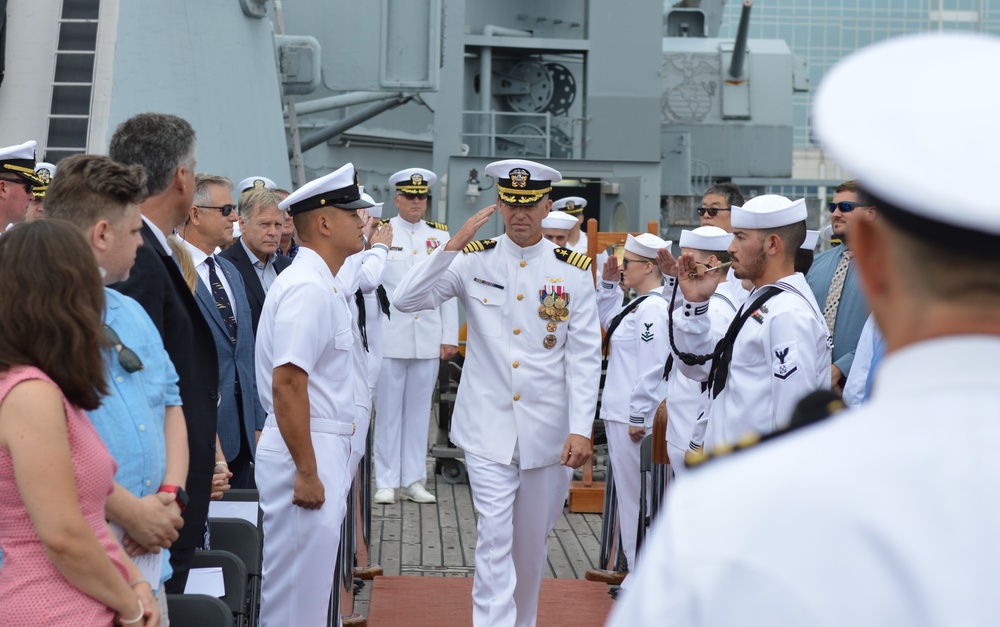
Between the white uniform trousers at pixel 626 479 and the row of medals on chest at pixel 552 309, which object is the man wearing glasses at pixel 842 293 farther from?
the row of medals on chest at pixel 552 309

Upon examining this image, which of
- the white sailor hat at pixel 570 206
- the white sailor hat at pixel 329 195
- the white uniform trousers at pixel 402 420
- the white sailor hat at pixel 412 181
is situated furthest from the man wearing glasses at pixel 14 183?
the white sailor hat at pixel 570 206

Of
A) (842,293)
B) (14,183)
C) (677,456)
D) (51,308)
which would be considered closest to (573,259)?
(677,456)

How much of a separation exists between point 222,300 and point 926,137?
14.9 ft

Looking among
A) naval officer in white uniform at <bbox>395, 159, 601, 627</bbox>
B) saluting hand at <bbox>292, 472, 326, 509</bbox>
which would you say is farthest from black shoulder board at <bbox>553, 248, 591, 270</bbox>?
saluting hand at <bbox>292, 472, 326, 509</bbox>

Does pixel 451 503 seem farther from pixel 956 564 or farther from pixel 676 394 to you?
pixel 956 564

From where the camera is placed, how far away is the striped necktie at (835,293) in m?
5.79

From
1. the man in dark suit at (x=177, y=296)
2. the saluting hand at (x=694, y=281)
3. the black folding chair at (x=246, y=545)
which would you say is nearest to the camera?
the man in dark suit at (x=177, y=296)

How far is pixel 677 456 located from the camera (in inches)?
198

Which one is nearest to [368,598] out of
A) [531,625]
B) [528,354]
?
[531,625]

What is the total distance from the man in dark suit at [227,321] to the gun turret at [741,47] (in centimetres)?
1265

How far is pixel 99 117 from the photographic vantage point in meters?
7.13

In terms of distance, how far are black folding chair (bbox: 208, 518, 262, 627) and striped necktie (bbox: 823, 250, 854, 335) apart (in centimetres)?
315

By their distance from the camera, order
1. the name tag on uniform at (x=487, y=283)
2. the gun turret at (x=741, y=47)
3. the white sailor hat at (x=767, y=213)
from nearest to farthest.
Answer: the white sailor hat at (x=767, y=213) < the name tag on uniform at (x=487, y=283) < the gun turret at (x=741, y=47)

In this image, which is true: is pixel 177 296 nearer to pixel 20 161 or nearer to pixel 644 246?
pixel 20 161
